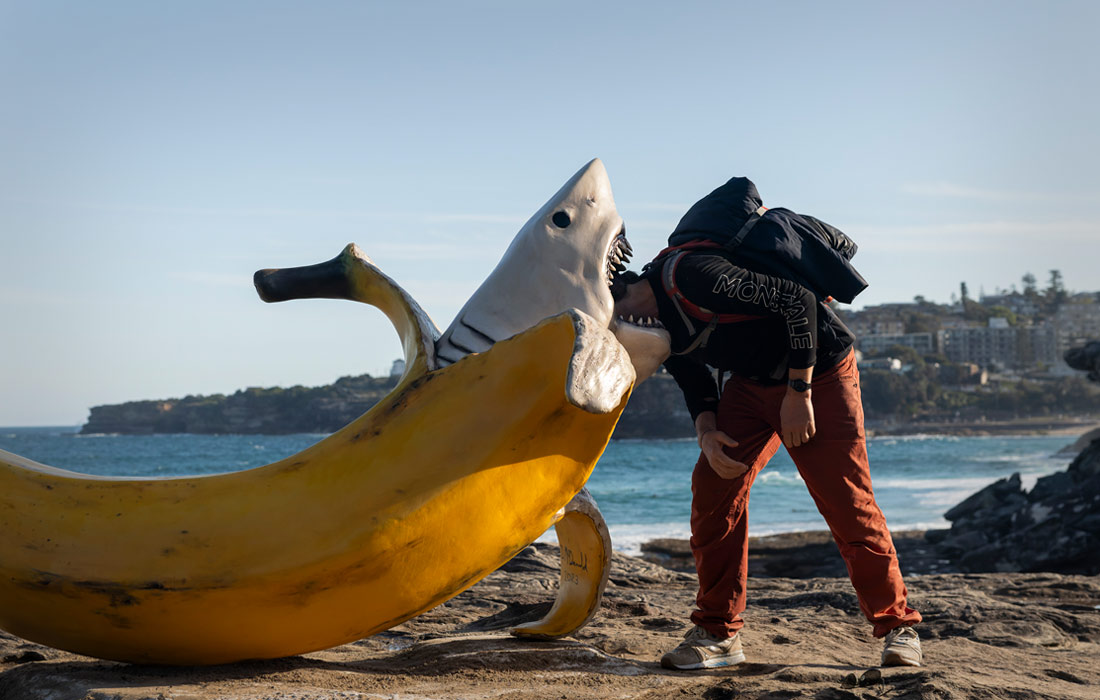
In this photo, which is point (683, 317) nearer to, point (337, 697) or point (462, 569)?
point (462, 569)

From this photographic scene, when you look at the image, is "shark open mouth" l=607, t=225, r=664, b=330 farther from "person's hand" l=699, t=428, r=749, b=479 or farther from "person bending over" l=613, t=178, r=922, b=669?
"person's hand" l=699, t=428, r=749, b=479

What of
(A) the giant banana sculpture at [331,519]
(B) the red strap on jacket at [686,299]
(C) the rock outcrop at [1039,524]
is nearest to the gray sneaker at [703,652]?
(A) the giant banana sculpture at [331,519]

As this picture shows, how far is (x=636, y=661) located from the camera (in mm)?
2971

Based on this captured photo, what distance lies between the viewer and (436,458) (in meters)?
2.48

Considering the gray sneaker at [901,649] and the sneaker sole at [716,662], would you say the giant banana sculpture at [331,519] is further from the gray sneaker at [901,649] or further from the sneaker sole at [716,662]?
the gray sneaker at [901,649]

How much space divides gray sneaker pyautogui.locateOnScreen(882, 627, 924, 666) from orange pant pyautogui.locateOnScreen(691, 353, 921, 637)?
3 centimetres

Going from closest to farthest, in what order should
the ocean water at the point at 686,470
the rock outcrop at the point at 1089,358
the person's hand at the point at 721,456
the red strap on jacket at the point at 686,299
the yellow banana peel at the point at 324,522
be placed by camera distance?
the yellow banana peel at the point at 324,522, the red strap on jacket at the point at 686,299, the person's hand at the point at 721,456, the rock outcrop at the point at 1089,358, the ocean water at the point at 686,470

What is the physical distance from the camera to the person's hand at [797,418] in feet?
9.48

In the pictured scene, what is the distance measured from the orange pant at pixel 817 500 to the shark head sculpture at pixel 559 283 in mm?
436

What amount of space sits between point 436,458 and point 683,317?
949 millimetres

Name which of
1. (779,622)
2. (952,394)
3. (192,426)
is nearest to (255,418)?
(192,426)

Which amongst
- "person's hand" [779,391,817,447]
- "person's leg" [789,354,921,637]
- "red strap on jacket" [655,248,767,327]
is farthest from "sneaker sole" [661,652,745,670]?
"red strap on jacket" [655,248,767,327]

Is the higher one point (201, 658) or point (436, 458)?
point (436, 458)

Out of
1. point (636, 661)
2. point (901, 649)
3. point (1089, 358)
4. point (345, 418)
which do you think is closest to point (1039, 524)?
point (1089, 358)
